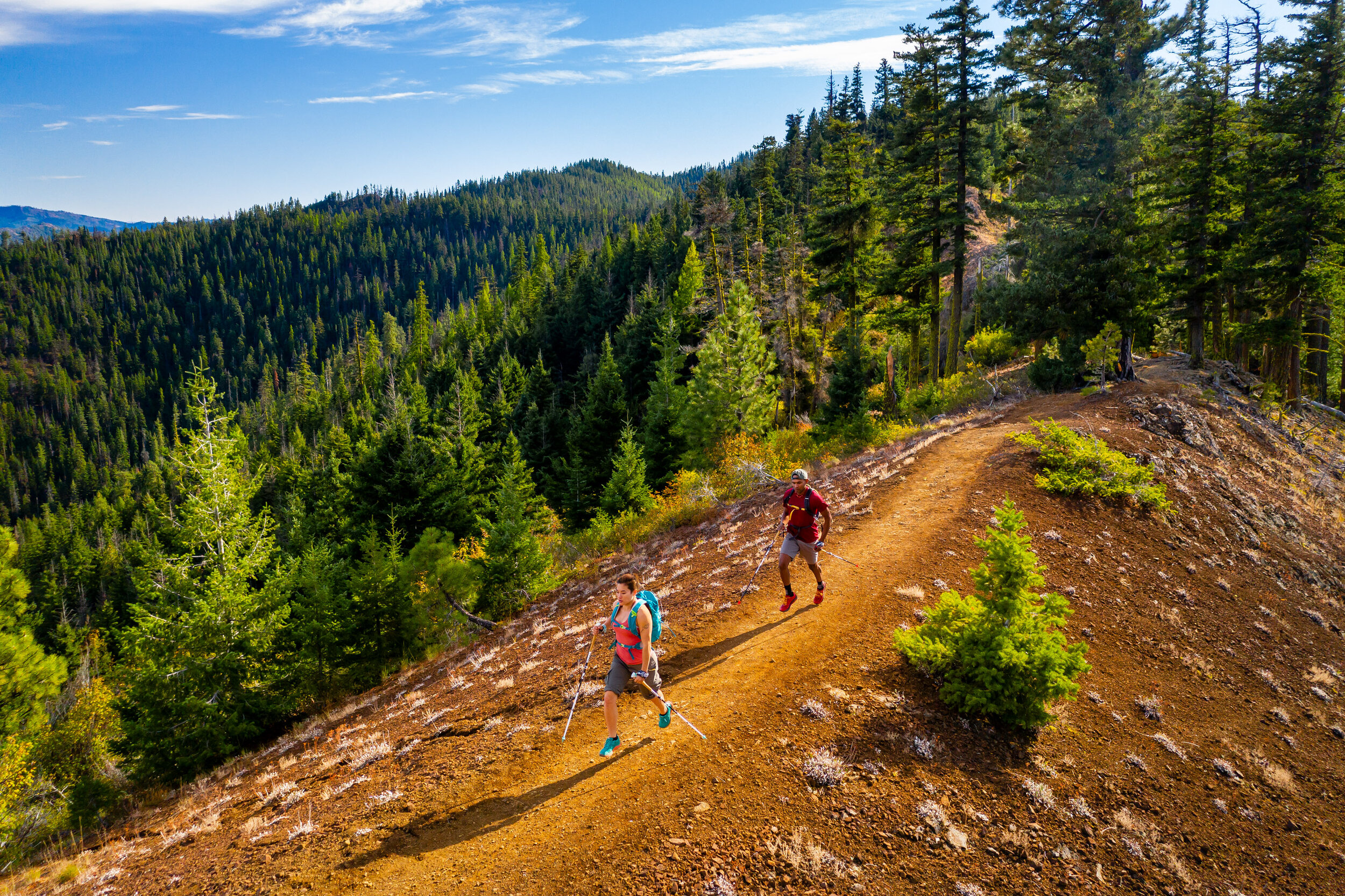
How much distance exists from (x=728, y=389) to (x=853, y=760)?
2695 cm

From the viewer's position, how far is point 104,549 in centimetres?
8969

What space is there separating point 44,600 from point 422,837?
10292cm

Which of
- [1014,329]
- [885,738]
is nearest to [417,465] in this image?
[885,738]

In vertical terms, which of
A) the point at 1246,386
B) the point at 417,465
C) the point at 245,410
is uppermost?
the point at 1246,386

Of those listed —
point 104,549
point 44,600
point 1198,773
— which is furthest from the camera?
point 104,549

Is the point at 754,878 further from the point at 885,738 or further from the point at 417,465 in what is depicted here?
the point at 417,465

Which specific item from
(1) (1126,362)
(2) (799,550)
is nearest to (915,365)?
(1) (1126,362)

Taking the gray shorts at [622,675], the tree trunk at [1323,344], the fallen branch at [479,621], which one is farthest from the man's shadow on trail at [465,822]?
the tree trunk at [1323,344]

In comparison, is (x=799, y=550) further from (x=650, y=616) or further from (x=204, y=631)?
(x=204, y=631)

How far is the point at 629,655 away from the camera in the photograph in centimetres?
712

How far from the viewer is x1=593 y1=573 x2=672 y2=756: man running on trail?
23.3 feet

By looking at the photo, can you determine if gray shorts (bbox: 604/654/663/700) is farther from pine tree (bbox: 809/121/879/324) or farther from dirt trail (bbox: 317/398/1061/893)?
pine tree (bbox: 809/121/879/324)

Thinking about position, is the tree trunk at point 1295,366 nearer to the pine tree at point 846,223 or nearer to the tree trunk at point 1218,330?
the tree trunk at point 1218,330

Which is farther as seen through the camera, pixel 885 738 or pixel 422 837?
pixel 885 738
